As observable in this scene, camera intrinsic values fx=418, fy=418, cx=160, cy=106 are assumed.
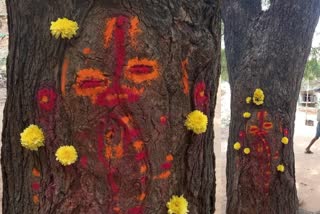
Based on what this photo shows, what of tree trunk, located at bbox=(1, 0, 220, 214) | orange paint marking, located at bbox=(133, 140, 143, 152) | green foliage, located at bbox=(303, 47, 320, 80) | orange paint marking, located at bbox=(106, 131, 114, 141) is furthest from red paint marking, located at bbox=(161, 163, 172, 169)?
green foliage, located at bbox=(303, 47, 320, 80)

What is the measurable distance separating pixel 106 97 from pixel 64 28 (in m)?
0.27

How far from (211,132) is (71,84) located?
2.07 ft

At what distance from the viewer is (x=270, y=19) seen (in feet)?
12.2

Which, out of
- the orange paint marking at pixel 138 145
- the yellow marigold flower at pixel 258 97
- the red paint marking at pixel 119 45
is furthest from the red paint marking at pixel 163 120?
the yellow marigold flower at pixel 258 97

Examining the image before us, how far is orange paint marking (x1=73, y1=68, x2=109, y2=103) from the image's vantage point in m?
1.42

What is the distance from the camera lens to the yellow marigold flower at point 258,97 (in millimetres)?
3582

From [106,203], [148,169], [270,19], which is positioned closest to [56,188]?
[106,203]

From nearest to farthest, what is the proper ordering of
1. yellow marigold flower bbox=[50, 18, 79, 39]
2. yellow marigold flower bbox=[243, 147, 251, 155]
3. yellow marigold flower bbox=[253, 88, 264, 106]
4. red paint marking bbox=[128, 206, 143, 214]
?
yellow marigold flower bbox=[50, 18, 79, 39], red paint marking bbox=[128, 206, 143, 214], yellow marigold flower bbox=[253, 88, 264, 106], yellow marigold flower bbox=[243, 147, 251, 155]

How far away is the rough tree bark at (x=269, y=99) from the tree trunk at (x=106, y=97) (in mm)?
2174

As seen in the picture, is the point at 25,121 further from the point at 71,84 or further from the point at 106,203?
the point at 106,203

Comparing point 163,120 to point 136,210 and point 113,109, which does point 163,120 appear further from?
point 136,210

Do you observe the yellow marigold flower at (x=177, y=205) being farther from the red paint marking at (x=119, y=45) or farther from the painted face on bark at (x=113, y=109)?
the red paint marking at (x=119, y=45)

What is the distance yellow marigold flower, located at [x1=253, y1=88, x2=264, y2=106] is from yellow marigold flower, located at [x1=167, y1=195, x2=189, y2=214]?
7.21 feet

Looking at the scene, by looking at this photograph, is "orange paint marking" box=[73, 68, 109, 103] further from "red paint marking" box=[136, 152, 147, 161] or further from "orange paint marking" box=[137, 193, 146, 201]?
"orange paint marking" box=[137, 193, 146, 201]
